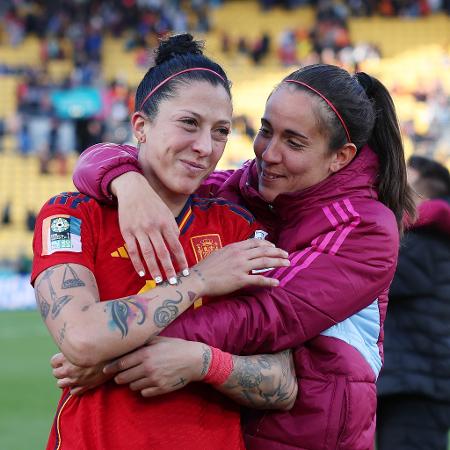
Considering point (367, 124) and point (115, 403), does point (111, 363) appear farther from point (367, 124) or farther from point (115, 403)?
point (367, 124)

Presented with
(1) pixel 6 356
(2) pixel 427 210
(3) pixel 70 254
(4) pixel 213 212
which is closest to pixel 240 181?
(4) pixel 213 212

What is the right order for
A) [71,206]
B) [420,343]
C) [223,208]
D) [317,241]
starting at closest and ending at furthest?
[71,206], [317,241], [223,208], [420,343]

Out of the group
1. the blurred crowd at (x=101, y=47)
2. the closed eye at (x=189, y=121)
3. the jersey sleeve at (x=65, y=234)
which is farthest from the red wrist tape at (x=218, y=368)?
the blurred crowd at (x=101, y=47)

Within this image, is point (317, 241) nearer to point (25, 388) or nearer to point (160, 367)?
point (160, 367)

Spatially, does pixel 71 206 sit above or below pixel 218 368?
above

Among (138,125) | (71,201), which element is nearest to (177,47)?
(138,125)

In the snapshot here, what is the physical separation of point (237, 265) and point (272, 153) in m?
0.52

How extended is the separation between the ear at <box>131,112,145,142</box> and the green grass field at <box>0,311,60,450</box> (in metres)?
4.49

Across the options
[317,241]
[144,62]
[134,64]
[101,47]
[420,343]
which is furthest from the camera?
[101,47]

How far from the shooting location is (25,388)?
9.22 metres

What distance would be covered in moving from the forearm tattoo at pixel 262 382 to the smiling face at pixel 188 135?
0.53m

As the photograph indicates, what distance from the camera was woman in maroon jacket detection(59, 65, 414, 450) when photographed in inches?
105

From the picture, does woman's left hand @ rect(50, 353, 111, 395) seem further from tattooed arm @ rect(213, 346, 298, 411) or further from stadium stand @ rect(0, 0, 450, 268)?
stadium stand @ rect(0, 0, 450, 268)

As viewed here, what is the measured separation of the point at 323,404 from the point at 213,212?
66 centimetres
